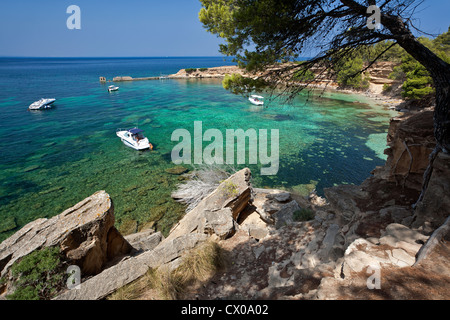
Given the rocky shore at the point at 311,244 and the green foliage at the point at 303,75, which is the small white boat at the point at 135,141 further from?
the green foliage at the point at 303,75

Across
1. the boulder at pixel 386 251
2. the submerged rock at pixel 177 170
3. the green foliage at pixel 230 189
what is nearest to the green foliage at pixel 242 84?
the green foliage at pixel 230 189

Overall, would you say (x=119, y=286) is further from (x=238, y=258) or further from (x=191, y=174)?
(x=191, y=174)

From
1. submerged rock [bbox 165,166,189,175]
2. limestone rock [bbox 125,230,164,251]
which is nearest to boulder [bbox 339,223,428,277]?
limestone rock [bbox 125,230,164,251]

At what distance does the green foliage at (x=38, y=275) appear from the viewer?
14.9 ft

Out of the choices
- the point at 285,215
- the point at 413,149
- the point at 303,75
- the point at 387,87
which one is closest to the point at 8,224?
the point at 285,215

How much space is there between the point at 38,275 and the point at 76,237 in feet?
3.80

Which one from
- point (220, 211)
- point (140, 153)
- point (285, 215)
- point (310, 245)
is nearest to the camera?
point (310, 245)

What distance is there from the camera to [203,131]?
27.5m

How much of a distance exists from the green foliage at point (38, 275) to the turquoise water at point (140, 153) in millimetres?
6426

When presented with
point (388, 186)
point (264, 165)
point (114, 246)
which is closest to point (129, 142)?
point (264, 165)

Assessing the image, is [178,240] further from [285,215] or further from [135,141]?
[135,141]

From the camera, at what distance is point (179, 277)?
17.0 ft

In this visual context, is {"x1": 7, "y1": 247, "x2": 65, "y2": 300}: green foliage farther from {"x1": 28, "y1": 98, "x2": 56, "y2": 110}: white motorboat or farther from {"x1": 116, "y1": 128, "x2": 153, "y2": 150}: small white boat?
{"x1": 28, "y1": 98, "x2": 56, "y2": 110}: white motorboat
